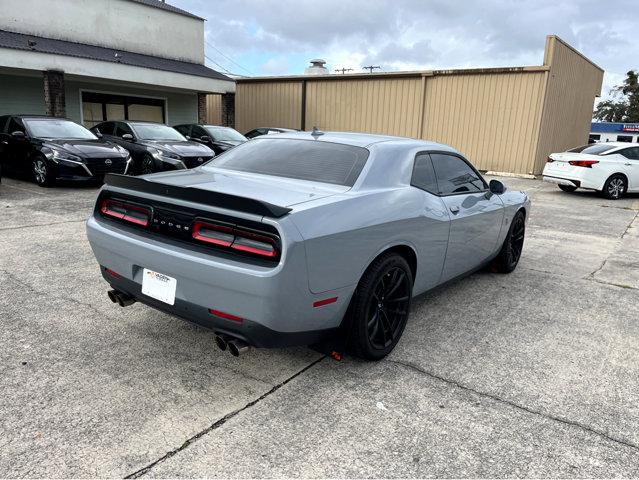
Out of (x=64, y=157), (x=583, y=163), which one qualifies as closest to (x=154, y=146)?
(x=64, y=157)

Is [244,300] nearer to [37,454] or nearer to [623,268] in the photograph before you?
[37,454]

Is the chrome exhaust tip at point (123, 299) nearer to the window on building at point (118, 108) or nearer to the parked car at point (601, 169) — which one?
the parked car at point (601, 169)

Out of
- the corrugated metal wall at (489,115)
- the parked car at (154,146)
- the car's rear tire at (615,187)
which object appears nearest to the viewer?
the parked car at (154,146)

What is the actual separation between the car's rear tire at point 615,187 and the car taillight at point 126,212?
12.4 meters

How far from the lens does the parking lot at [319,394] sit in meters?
2.31

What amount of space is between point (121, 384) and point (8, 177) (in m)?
10.5

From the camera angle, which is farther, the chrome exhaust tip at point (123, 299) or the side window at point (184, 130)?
the side window at point (184, 130)

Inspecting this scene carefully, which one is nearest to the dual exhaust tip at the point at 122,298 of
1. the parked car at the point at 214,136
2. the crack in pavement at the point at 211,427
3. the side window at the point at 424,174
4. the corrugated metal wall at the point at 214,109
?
the crack in pavement at the point at 211,427

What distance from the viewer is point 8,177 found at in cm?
1133

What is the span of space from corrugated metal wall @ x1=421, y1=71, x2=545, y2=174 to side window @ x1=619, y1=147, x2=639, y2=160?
13.7 feet

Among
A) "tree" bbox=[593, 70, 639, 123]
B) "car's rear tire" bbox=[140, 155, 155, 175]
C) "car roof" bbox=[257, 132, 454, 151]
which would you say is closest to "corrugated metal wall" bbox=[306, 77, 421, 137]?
"car's rear tire" bbox=[140, 155, 155, 175]

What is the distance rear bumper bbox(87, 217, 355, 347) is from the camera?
2484 mm

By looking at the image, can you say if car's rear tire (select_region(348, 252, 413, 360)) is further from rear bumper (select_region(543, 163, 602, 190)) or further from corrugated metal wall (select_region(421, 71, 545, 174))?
corrugated metal wall (select_region(421, 71, 545, 174))

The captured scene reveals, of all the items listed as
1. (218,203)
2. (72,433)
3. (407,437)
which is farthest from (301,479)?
(218,203)
